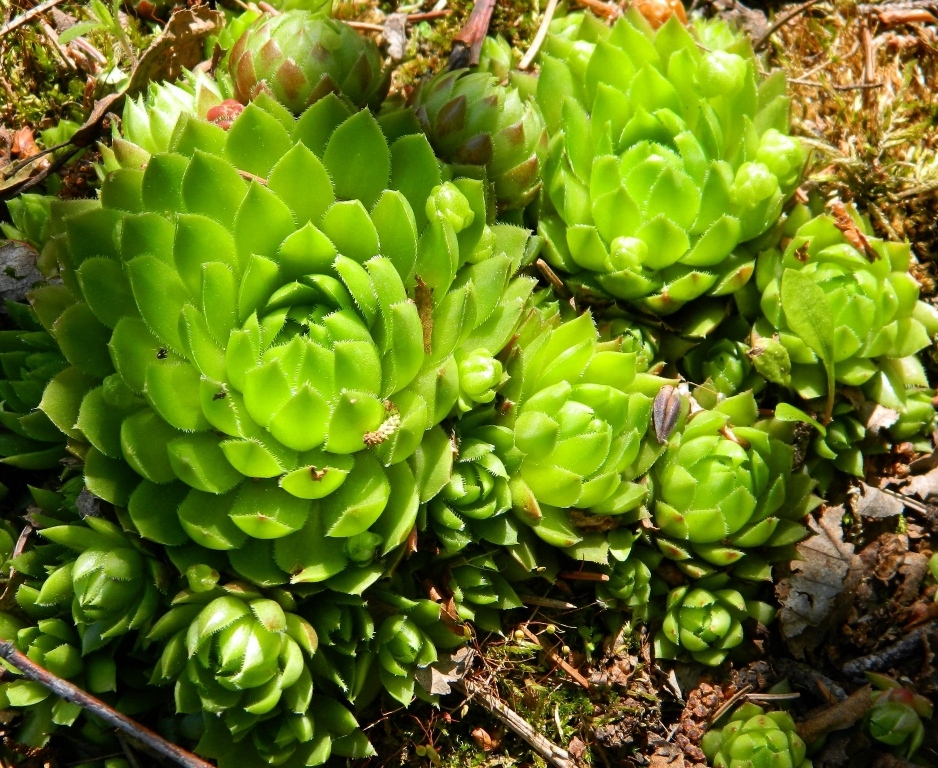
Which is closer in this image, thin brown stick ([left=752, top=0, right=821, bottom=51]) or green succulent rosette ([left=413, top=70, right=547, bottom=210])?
green succulent rosette ([left=413, top=70, right=547, bottom=210])

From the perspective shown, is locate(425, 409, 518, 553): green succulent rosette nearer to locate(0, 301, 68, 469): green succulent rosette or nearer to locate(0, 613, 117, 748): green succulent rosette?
locate(0, 613, 117, 748): green succulent rosette

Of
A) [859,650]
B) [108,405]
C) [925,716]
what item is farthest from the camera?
[859,650]

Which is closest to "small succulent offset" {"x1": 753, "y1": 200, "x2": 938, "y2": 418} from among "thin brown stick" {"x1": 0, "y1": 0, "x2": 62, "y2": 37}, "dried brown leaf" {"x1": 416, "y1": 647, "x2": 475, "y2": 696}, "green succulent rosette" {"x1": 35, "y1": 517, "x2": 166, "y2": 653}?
"dried brown leaf" {"x1": 416, "y1": 647, "x2": 475, "y2": 696}

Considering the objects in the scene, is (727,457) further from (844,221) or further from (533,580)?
(844,221)

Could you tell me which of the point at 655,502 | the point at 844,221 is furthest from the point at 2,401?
the point at 844,221

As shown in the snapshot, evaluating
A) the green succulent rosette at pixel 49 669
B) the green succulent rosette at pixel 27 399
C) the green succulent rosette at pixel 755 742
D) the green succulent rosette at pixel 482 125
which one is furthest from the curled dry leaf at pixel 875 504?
the green succulent rosette at pixel 27 399

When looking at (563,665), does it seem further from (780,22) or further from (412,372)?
(780,22)

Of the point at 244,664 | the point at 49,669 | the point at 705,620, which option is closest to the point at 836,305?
the point at 705,620
